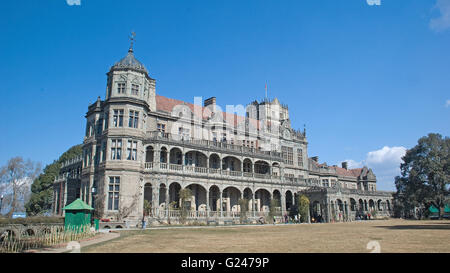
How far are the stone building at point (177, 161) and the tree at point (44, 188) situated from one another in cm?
1472

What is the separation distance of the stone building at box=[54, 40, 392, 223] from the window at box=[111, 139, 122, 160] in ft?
0.32

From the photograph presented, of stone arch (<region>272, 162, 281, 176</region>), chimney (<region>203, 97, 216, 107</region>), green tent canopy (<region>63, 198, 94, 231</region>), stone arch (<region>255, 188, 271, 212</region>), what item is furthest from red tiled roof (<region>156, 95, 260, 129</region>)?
green tent canopy (<region>63, 198, 94, 231</region>)

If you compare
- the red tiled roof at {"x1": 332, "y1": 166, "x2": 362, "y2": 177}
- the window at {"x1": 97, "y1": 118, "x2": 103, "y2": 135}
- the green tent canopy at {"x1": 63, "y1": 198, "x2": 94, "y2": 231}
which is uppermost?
the window at {"x1": 97, "y1": 118, "x2": 103, "y2": 135}

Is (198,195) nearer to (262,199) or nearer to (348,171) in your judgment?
(262,199)

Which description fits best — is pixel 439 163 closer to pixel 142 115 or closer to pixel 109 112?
pixel 142 115

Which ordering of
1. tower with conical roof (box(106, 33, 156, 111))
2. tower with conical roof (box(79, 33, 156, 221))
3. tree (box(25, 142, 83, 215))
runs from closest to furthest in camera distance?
tower with conical roof (box(79, 33, 156, 221))
tower with conical roof (box(106, 33, 156, 111))
tree (box(25, 142, 83, 215))

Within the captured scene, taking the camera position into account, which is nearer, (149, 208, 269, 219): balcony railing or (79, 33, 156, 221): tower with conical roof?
(79, 33, 156, 221): tower with conical roof

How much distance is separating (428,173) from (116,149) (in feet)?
147

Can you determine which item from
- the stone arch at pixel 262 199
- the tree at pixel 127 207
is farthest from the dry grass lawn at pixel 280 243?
the stone arch at pixel 262 199

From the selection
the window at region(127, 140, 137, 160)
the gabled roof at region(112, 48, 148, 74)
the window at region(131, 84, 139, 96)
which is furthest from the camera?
the gabled roof at region(112, 48, 148, 74)

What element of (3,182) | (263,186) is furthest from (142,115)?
(3,182)

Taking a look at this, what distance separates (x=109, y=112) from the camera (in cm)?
3397

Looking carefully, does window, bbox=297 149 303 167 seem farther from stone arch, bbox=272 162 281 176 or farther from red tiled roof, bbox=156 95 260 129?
red tiled roof, bbox=156 95 260 129

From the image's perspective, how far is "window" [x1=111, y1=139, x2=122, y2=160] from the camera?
33.2m
